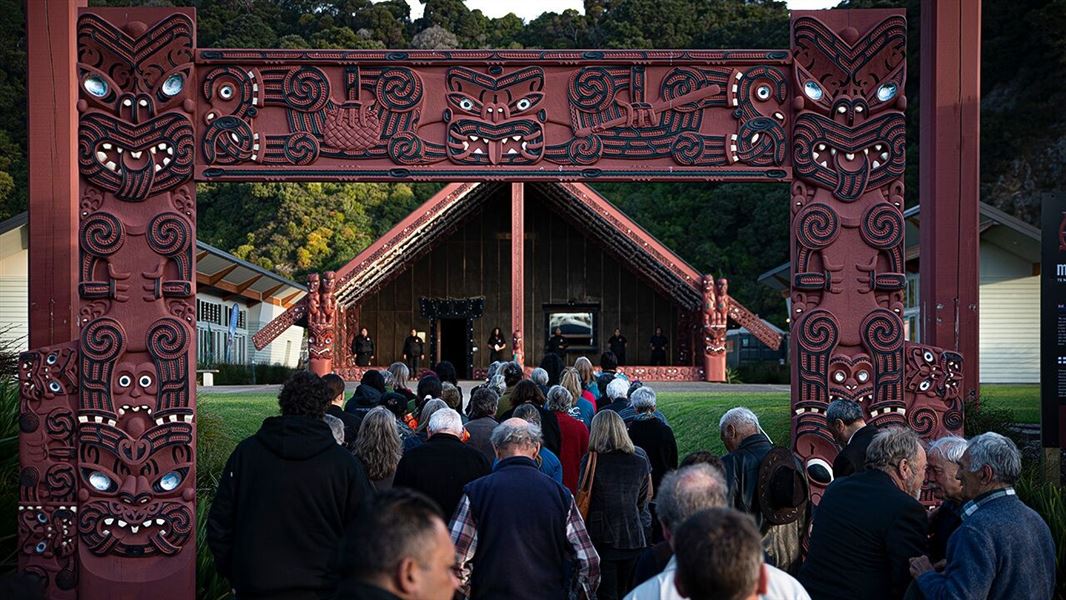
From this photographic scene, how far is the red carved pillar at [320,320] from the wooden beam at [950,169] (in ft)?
89.0

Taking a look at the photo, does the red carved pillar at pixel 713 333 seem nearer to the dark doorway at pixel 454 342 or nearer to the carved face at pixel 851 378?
the dark doorway at pixel 454 342

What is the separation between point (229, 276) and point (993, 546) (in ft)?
116

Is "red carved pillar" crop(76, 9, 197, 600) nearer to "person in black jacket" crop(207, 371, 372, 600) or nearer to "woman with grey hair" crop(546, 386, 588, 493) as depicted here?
"woman with grey hair" crop(546, 386, 588, 493)

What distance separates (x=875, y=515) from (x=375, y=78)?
5.92 metres

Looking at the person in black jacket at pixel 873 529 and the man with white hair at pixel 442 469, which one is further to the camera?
the man with white hair at pixel 442 469

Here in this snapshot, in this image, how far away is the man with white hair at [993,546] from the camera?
17.6 ft

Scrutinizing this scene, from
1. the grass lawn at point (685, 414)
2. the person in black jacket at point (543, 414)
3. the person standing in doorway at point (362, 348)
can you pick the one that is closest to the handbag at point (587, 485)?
the person in black jacket at point (543, 414)

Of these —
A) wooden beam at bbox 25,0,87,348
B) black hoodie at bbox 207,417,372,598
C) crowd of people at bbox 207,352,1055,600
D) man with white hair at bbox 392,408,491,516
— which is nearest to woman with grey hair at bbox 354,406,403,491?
crowd of people at bbox 207,352,1055,600

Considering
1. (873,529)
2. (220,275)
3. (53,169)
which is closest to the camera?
(873,529)

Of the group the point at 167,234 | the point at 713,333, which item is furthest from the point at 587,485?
the point at 713,333

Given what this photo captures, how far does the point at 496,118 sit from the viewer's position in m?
10.0

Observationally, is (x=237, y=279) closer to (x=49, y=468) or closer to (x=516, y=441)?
(x=49, y=468)

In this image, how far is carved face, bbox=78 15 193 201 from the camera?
32.1 ft

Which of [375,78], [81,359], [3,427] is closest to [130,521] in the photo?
[81,359]
